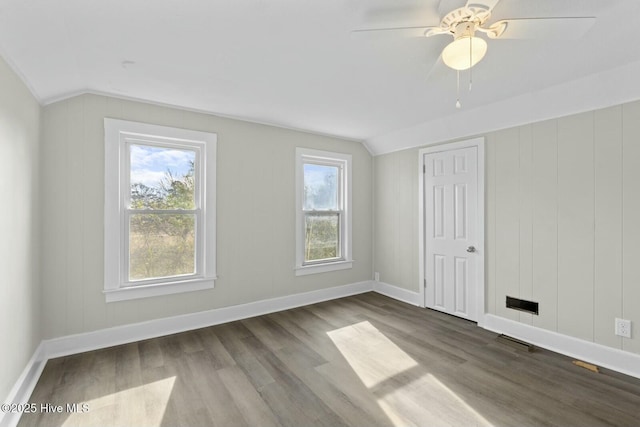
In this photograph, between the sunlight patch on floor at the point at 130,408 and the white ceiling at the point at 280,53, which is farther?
the sunlight patch on floor at the point at 130,408

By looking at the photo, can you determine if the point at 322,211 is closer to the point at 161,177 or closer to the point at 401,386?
the point at 161,177

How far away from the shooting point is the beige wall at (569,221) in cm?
240

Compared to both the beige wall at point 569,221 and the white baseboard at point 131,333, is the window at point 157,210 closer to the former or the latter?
the white baseboard at point 131,333

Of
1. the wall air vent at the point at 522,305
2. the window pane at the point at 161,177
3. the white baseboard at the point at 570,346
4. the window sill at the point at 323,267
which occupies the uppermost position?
the window pane at the point at 161,177

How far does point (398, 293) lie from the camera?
14.1ft

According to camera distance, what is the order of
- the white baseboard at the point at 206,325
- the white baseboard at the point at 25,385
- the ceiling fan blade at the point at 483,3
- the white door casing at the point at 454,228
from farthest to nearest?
1. the white door casing at the point at 454,228
2. the white baseboard at the point at 206,325
3. the white baseboard at the point at 25,385
4. the ceiling fan blade at the point at 483,3

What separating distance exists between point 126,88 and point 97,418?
8.37 feet

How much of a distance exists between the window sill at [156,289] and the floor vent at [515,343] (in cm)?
312

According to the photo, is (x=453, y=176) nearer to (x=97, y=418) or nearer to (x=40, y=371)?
(x=97, y=418)

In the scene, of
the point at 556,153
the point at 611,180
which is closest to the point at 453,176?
the point at 556,153

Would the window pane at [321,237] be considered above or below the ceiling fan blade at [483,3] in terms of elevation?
below

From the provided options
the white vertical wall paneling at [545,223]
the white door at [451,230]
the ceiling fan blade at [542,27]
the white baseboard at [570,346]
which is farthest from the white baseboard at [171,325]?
the ceiling fan blade at [542,27]

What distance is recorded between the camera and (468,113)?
324cm

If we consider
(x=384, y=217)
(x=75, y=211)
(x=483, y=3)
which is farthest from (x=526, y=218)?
(x=75, y=211)
